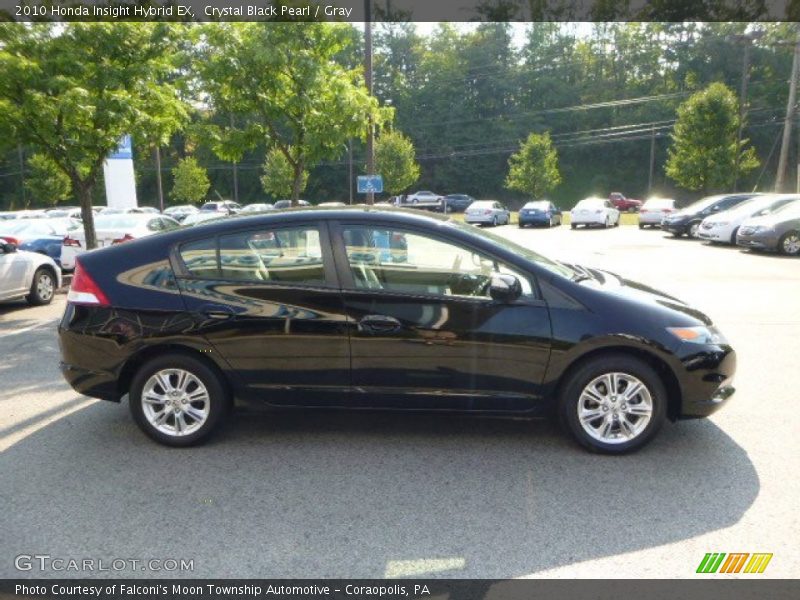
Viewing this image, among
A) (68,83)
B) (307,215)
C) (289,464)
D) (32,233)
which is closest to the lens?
(289,464)

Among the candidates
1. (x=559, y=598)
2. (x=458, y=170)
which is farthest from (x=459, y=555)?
(x=458, y=170)

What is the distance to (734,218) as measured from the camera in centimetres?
1894

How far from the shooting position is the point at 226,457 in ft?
14.3

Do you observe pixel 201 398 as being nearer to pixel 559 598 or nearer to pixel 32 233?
pixel 559 598

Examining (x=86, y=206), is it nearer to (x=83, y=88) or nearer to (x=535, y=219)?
(x=83, y=88)

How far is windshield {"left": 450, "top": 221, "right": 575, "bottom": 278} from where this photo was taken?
4.53 meters

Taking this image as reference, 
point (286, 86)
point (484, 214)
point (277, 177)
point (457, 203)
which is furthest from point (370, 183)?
point (457, 203)

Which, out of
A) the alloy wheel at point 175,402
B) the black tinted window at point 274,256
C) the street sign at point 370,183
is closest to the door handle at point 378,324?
the black tinted window at point 274,256

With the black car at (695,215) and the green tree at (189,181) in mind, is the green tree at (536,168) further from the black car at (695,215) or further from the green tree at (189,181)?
the black car at (695,215)

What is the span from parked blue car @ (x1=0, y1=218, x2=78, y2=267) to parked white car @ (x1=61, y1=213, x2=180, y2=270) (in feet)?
3.21

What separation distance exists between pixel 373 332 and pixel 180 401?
Result: 1.43m

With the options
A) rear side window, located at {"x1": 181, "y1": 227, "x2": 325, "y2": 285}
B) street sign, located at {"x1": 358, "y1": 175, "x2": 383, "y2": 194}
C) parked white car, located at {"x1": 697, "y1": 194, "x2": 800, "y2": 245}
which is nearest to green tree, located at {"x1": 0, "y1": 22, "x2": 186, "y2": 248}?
street sign, located at {"x1": 358, "y1": 175, "x2": 383, "y2": 194}

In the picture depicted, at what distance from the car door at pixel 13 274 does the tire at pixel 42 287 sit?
219 mm

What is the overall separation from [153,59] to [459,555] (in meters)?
10.9
